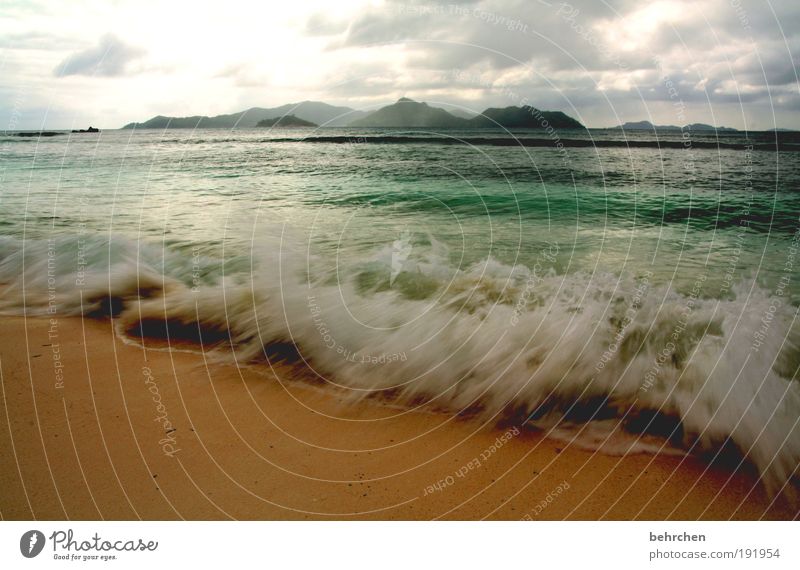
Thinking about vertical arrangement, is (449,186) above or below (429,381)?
above

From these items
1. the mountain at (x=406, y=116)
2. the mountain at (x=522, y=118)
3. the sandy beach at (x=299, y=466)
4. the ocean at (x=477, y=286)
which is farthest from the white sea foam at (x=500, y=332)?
the mountain at (x=406, y=116)

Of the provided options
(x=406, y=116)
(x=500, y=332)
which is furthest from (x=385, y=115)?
(x=500, y=332)

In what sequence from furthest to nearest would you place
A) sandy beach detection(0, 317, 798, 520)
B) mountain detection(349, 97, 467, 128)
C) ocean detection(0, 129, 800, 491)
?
mountain detection(349, 97, 467, 128)
ocean detection(0, 129, 800, 491)
sandy beach detection(0, 317, 798, 520)

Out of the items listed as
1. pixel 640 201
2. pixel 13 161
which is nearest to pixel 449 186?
pixel 640 201

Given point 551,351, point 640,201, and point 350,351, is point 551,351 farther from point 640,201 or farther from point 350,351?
point 640,201

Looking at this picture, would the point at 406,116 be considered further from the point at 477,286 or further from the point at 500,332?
the point at 500,332

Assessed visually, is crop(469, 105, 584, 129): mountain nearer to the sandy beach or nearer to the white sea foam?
the white sea foam

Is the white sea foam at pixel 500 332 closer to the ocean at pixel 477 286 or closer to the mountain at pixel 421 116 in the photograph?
the ocean at pixel 477 286

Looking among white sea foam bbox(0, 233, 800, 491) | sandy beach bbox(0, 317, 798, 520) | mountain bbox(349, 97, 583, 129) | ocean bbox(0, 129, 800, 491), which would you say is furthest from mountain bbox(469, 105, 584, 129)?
sandy beach bbox(0, 317, 798, 520)
